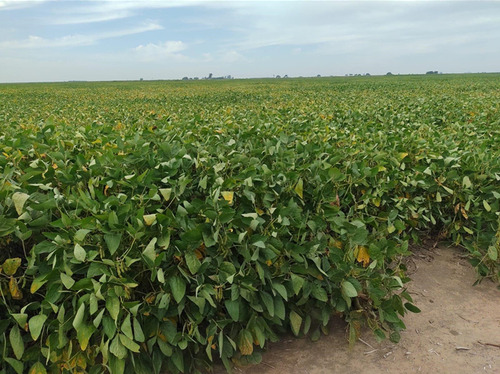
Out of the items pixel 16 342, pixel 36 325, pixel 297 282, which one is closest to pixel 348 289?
pixel 297 282

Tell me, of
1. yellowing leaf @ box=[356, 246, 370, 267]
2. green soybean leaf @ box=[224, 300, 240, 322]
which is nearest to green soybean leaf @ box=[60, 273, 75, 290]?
green soybean leaf @ box=[224, 300, 240, 322]

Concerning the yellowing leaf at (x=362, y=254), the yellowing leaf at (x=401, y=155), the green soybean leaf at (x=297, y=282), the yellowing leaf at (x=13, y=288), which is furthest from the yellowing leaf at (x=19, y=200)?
the yellowing leaf at (x=401, y=155)

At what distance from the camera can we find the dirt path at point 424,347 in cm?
236

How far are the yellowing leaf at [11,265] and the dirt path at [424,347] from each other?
136 centimetres

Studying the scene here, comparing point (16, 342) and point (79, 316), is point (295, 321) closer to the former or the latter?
point (79, 316)

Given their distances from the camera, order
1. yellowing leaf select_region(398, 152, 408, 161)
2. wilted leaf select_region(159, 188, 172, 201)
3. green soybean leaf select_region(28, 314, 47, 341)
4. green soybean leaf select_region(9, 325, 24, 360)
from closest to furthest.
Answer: green soybean leaf select_region(28, 314, 47, 341) < green soybean leaf select_region(9, 325, 24, 360) < wilted leaf select_region(159, 188, 172, 201) < yellowing leaf select_region(398, 152, 408, 161)

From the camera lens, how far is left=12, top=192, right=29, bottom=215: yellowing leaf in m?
1.91

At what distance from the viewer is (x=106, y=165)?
2.50 meters

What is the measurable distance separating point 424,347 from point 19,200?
99.0 inches

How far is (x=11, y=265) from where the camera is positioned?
189 centimetres

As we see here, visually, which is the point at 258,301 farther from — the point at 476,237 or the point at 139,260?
the point at 476,237

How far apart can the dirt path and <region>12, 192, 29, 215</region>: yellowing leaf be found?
1.51m

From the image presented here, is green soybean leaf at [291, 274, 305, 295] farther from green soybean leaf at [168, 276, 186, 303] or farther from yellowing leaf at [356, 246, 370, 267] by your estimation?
green soybean leaf at [168, 276, 186, 303]

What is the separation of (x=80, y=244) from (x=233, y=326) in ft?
3.19
